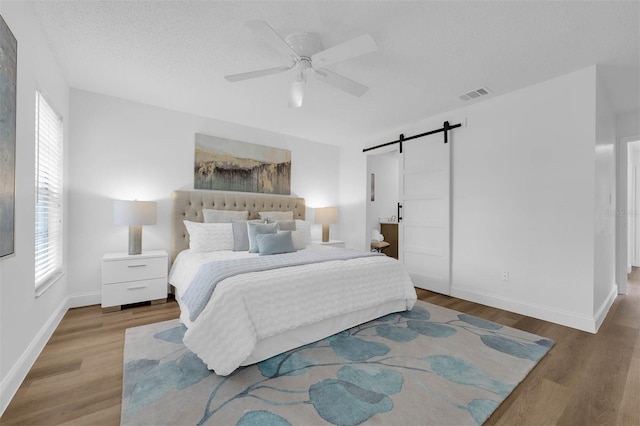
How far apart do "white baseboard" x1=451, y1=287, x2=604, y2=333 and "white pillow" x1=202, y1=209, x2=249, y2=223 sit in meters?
3.17

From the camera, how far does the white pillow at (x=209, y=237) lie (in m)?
3.41

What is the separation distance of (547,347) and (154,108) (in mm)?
4971

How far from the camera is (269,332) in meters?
2.01

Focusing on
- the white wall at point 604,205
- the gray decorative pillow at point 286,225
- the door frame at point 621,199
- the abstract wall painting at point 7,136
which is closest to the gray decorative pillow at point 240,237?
the gray decorative pillow at point 286,225

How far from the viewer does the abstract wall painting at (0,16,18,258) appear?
1.48 metres

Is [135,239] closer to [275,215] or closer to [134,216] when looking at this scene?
[134,216]

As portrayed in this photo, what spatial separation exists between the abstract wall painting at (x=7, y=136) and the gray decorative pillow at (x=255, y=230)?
200 cm

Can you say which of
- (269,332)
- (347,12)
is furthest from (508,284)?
(347,12)

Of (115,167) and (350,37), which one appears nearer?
(350,37)

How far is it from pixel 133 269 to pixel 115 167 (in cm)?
131

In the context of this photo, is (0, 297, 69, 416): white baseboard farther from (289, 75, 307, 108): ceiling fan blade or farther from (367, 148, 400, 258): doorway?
(367, 148, 400, 258): doorway

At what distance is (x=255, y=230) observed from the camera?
340 centimetres

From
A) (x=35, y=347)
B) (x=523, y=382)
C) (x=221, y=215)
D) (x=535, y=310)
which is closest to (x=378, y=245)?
(x=535, y=310)

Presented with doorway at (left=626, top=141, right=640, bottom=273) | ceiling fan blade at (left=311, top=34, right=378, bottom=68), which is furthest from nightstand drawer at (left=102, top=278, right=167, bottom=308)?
doorway at (left=626, top=141, right=640, bottom=273)
